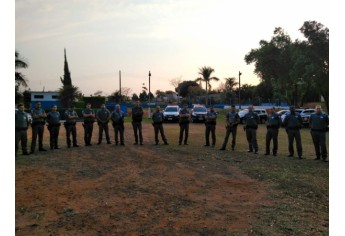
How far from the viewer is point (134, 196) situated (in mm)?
6625

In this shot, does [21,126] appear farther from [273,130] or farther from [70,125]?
[273,130]

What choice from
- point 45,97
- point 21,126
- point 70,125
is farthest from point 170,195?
point 45,97

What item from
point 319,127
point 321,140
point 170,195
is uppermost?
point 319,127

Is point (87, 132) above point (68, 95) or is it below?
below

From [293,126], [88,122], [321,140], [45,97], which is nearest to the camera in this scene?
[321,140]

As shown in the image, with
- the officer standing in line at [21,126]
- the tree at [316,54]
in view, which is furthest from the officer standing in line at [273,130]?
the tree at [316,54]

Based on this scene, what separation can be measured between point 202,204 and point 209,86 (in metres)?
61.2

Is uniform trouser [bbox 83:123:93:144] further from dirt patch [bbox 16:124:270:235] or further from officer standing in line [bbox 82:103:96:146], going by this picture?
dirt patch [bbox 16:124:270:235]

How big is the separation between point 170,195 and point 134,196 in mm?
731

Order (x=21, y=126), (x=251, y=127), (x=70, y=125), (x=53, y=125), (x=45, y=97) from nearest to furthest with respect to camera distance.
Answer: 1. (x=21, y=126)
2. (x=251, y=127)
3. (x=53, y=125)
4. (x=70, y=125)
5. (x=45, y=97)

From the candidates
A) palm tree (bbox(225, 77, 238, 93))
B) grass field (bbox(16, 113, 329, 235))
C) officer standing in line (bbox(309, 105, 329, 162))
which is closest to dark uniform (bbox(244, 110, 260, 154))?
grass field (bbox(16, 113, 329, 235))

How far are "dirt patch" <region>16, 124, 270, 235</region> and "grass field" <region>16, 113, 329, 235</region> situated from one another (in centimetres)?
2

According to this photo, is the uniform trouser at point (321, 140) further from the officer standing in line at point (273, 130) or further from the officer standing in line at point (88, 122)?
the officer standing in line at point (88, 122)

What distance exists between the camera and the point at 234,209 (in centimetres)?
590
